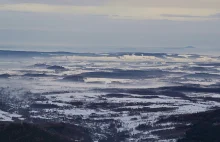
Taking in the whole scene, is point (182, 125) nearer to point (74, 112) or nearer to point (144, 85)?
point (74, 112)

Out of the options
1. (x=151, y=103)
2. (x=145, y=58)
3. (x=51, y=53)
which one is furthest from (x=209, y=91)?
(x=51, y=53)

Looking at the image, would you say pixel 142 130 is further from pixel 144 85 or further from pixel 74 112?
pixel 144 85

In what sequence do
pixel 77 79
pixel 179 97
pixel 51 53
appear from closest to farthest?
pixel 179 97, pixel 77 79, pixel 51 53

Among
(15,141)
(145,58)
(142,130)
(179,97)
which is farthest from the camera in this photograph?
(145,58)

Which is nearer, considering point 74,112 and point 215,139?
point 215,139

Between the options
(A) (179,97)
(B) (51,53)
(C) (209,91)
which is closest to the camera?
(A) (179,97)

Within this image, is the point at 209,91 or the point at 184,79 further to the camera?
the point at 184,79

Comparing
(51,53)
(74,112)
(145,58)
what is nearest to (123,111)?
(74,112)

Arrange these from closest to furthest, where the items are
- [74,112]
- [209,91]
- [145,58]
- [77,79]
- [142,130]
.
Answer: [142,130]
[74,112]
[209,91]
[77,79]
[145,58]
